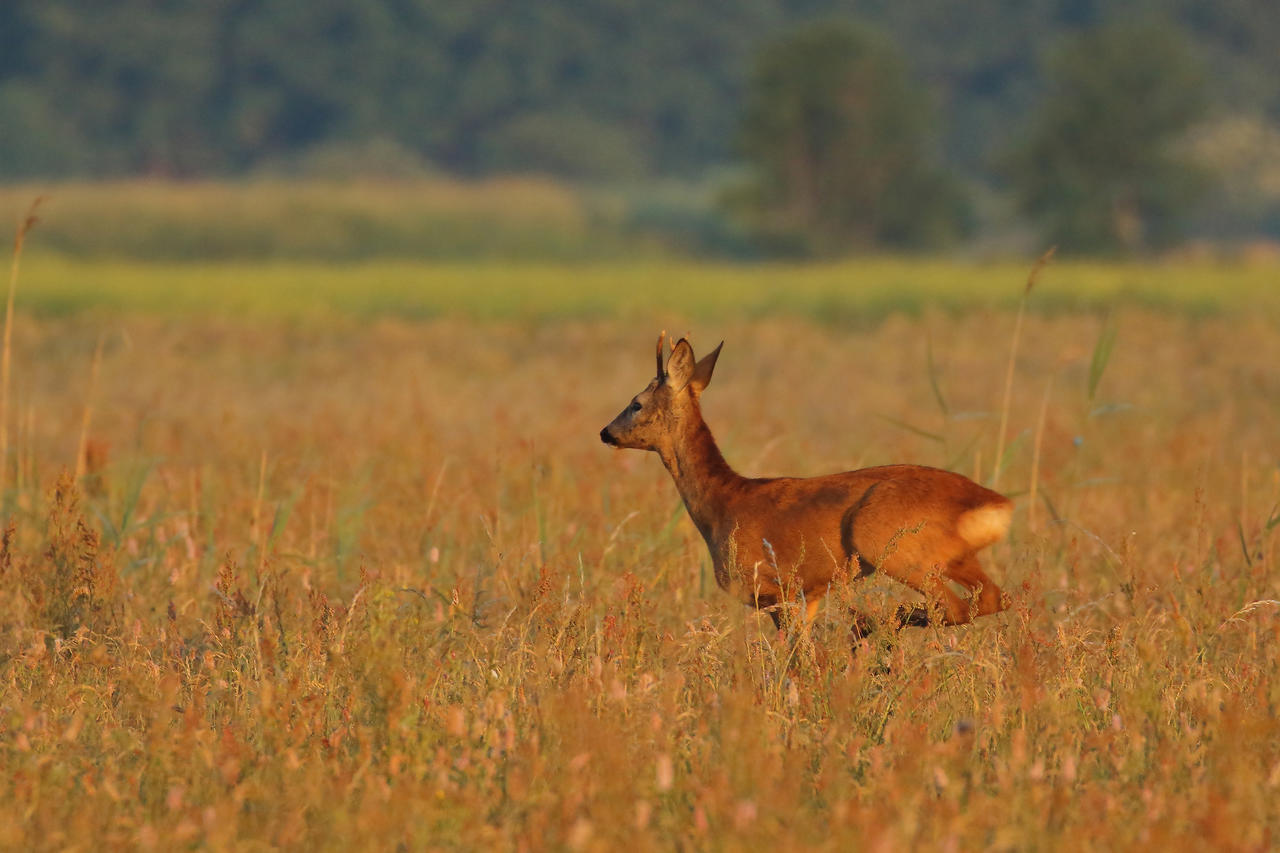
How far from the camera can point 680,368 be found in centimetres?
545

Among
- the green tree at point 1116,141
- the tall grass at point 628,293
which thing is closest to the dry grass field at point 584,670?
the tall grass at point 628,293

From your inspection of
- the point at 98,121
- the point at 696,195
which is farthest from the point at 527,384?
the point at 98,121

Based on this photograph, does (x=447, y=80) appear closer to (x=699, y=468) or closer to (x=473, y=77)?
(x=473, y=77)

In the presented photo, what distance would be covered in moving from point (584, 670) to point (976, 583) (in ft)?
4.08

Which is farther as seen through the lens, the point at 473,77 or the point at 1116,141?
the point at 473,77

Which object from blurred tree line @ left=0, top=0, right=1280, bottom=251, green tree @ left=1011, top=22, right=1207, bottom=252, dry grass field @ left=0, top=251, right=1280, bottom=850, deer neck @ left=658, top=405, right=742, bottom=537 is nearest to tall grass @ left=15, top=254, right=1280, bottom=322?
dry grass field @ left=0, top=251, right=1280, bottom=850

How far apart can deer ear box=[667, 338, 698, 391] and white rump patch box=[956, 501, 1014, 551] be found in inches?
39.7

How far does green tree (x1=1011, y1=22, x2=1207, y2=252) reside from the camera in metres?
48.5

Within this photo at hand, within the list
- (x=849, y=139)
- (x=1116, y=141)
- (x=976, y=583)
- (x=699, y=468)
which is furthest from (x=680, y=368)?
(x=849, y=139)

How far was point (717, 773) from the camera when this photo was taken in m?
4.00

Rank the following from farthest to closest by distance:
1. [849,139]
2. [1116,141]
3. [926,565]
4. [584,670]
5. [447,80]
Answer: [447,80] → [849,139] → [1116,141] → [926,565] → [584,670]

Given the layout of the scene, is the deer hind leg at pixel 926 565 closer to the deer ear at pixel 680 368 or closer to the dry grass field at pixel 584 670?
the dry grass field at pixel 584 670

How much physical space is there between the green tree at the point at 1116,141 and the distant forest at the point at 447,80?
18.4 m

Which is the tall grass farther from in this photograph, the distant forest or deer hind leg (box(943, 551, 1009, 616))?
the distant forest
